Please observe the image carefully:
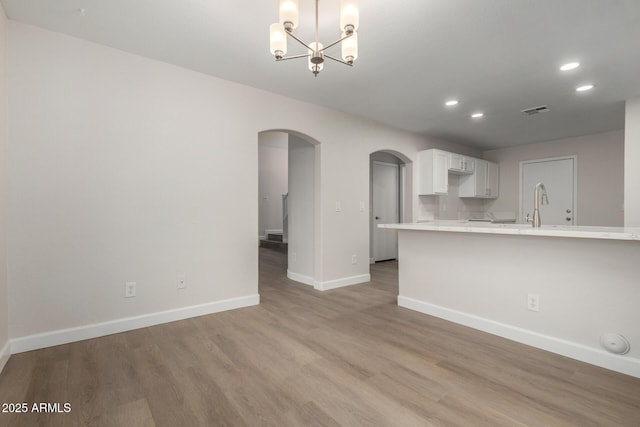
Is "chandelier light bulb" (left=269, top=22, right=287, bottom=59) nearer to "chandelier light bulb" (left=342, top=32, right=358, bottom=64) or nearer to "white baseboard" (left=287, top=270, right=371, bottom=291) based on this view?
"chandelier light bulb" (left=342, top=32, right=358, bottom=64)

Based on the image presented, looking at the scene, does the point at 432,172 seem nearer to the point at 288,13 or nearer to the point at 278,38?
the point at 278,38

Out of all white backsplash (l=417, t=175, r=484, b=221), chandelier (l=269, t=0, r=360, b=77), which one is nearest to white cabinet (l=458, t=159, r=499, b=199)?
white backsplash (l=417, t=175, r=484, b=221)

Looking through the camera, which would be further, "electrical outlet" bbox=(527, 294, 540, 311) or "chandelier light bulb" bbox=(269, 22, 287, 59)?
"electrical outlet" bbox=(527, 294, 540, 311)

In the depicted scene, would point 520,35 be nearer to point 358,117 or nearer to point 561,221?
point 358,117

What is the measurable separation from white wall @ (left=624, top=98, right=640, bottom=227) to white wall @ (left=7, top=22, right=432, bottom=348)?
413 centimetres

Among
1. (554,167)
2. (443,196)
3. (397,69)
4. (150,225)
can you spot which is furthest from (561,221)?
(150,225)

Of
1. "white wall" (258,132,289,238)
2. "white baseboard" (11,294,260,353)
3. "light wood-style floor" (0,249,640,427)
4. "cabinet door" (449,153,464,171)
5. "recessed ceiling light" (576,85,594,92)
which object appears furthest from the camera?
"white wall" (258,132,289,238)

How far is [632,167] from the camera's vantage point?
3.67m

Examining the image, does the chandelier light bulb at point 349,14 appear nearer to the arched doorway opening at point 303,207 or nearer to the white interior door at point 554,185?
the arched doorway opening at point 303,207

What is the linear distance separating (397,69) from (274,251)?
5.34 m

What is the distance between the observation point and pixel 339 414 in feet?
5.26

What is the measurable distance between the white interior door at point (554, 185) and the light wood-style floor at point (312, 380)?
15.7 feet

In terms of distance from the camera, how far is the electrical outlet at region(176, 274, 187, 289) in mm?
2969

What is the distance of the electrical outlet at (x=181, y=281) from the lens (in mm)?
2969
